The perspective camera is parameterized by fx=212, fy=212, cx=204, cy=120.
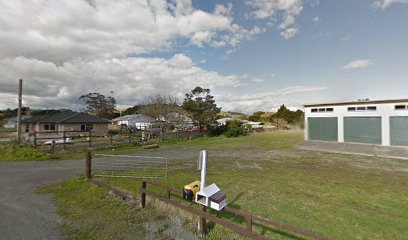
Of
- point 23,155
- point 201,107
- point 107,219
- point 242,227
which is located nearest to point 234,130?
point 201,107

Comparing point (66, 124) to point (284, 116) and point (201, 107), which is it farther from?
point (284, 116)

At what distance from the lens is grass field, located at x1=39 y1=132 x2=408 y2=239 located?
483cm

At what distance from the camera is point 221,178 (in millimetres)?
8930

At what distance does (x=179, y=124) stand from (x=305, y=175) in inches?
1015

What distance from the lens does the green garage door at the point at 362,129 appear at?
19023 millimetres

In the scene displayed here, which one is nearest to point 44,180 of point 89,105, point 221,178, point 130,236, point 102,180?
point 102,180

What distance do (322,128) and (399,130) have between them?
5.97m

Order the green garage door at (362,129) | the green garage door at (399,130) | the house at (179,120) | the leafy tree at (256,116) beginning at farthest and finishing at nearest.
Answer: the leafy tree at (256,116) → the house at (179,120) → the green garage door at (362,129) → the green garage door at (399,130)

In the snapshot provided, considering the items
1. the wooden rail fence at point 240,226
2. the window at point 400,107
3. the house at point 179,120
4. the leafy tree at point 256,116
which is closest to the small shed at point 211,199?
the wooden rail fence at point 240,226

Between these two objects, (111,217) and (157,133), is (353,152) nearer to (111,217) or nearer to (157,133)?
(111,217)

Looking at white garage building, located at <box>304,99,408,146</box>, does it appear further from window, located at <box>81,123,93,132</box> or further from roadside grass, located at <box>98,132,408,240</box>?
window, located at <box>81,123,93,132</box>

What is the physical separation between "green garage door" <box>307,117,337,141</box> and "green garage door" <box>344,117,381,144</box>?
40.7 inches

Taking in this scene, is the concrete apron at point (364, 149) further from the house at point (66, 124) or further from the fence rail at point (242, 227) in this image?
the house at point (66, 124)

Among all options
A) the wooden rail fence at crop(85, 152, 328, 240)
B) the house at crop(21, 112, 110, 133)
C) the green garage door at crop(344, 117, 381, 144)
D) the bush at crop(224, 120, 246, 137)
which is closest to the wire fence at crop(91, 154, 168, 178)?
the wooden rail fence at crop(85, 152, 328, 240)
